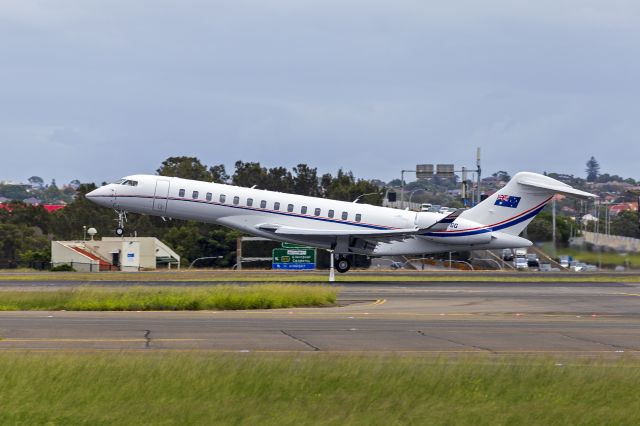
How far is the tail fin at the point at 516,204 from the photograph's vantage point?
4803 cm

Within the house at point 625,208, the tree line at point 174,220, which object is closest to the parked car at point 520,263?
the tree line at point 174,220

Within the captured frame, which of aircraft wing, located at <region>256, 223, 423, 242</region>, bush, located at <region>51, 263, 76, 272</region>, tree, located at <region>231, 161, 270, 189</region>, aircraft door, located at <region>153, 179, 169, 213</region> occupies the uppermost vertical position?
tree, located at <region>231, 161, 270, 189</region>

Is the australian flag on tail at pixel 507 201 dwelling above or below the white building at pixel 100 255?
above

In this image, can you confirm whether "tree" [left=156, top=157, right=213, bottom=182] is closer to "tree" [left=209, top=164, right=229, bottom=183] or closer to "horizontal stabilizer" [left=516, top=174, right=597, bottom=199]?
"tree" [left=209, top=164, right=229, bottom=183]

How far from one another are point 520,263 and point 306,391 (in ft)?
232

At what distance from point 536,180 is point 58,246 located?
2958 centimetres

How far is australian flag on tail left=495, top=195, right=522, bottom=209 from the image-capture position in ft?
158

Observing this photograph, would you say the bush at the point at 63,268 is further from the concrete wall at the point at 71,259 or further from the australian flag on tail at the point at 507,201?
the australian flag on tail at the point at 507,201

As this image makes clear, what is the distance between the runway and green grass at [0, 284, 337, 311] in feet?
3.96

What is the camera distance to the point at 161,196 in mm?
46344

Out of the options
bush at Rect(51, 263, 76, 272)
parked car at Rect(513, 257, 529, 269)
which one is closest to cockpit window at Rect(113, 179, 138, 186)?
bush at Rect(51, 263, 76, 272)

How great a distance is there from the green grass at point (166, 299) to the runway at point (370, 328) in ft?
3.96

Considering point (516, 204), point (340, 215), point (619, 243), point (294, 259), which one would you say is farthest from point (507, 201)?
point (294, 259)

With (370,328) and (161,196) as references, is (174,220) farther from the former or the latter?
(370,328)
